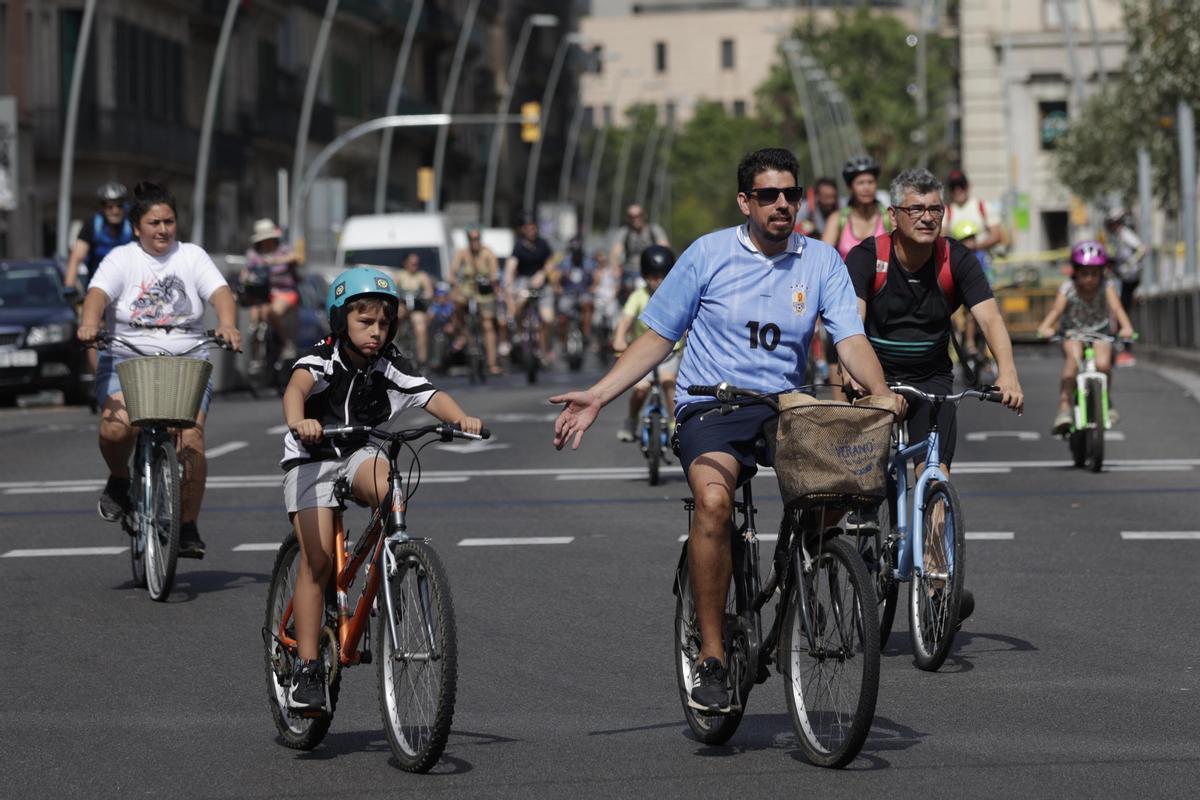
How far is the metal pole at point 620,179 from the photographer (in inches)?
5177

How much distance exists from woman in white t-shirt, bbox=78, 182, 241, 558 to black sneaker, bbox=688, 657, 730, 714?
4776mm

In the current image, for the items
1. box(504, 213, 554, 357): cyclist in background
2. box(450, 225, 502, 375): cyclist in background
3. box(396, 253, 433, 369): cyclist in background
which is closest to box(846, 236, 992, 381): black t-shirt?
box(504, 213, 554, 357): cyclist in background

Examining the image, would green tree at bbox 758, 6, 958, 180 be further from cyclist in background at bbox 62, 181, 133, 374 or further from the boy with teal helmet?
the boy with teal helmet

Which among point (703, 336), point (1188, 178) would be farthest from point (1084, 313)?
point (1188, 178)

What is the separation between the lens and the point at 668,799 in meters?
6.84

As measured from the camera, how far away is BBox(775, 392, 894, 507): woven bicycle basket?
6.96 metres

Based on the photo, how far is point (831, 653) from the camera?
6992 millimetres

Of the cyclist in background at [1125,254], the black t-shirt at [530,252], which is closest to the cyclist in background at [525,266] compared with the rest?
the black t-shirt at [530,252]

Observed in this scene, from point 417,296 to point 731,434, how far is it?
25522mm

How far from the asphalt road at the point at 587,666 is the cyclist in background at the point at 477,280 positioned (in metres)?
13.6

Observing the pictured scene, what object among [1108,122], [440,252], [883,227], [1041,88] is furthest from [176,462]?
[1041,88]

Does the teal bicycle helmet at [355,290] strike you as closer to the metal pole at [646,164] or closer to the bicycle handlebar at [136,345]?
the bicycle handlebar at [136,345]

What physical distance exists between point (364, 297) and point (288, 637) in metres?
1.02

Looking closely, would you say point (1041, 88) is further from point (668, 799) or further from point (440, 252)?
point (668, 799)
